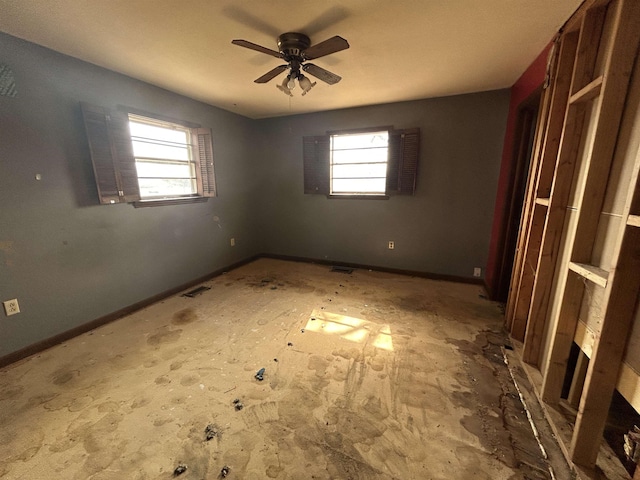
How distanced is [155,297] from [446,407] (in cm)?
317

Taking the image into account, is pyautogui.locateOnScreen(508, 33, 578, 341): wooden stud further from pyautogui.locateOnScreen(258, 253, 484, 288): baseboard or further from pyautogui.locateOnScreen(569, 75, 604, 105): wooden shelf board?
pyautogui.locateOnScreen(258, 253, 484, 288): baseboard

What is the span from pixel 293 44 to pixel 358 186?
93.2 inches

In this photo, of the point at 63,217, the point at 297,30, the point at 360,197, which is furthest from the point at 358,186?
the point at 63,217

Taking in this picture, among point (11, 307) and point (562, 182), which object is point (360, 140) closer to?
point (562, 182)

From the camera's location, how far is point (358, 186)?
4043 millimetres

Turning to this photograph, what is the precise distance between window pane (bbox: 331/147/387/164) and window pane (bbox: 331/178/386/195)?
0.97 ft

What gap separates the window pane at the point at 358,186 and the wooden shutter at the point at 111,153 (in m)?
2.70

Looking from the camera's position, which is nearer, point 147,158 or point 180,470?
point 180,470

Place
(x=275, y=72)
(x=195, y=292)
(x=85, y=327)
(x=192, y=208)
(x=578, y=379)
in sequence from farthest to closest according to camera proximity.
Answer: (x=192, y=208) < (x=195, y=292) < (x=85, y=327) < (x=275, y=72) < (x=578, y=379)

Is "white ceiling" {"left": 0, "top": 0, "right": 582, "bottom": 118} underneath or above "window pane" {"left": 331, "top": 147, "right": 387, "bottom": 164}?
above

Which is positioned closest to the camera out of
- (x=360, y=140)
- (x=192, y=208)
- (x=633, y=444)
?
(x=633, y=444)

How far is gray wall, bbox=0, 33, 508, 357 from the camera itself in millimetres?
2041

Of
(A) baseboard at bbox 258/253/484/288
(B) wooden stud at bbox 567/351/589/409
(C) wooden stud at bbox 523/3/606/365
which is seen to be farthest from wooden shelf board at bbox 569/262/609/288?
(A) baseboard at bbox 258/253/484/288

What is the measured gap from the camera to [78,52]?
2.14m
